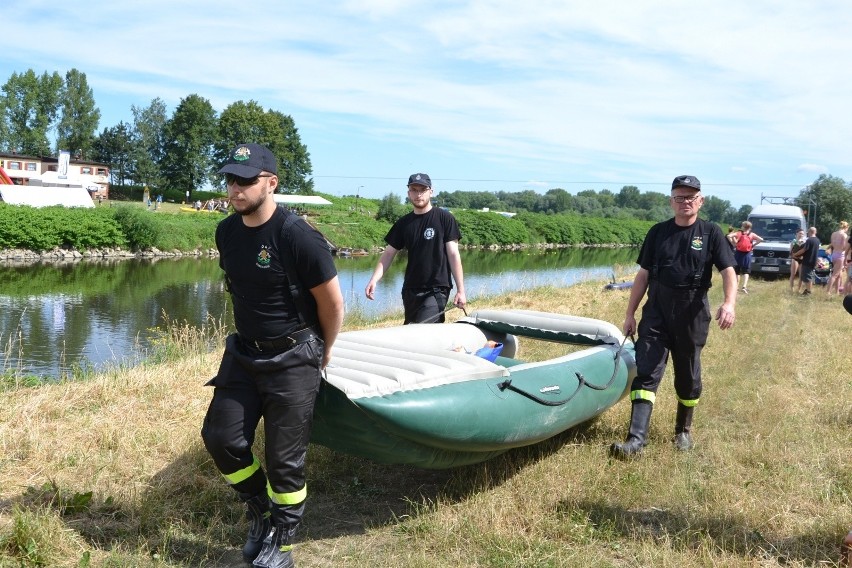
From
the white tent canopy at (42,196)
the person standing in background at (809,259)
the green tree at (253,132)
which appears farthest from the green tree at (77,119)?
the person standing in background at (809,259)

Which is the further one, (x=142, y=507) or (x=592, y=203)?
(x=592, y=203)

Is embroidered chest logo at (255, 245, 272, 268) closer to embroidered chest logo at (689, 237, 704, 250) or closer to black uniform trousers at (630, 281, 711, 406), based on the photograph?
black uniform trousers at (630, 281, 711, 406)

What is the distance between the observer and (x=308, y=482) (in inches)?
169

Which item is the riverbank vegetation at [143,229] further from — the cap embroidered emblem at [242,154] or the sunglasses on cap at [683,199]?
the cap embroidered emblem at [242,154]

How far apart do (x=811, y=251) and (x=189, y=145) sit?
60481 millimetres

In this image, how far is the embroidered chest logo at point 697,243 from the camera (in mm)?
4847

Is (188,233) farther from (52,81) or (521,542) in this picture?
(52,81)

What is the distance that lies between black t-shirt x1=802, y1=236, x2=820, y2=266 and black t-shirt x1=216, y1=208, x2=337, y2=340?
46.5ft

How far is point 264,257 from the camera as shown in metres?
3.15

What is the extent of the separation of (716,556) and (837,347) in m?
6.34

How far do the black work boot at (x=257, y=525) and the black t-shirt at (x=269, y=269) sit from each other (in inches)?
29.3

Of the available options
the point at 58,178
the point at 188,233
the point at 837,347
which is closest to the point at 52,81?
the point at 58,178

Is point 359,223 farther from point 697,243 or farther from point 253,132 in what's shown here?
point 697,243

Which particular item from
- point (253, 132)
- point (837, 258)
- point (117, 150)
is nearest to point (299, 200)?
point (253, 132)
